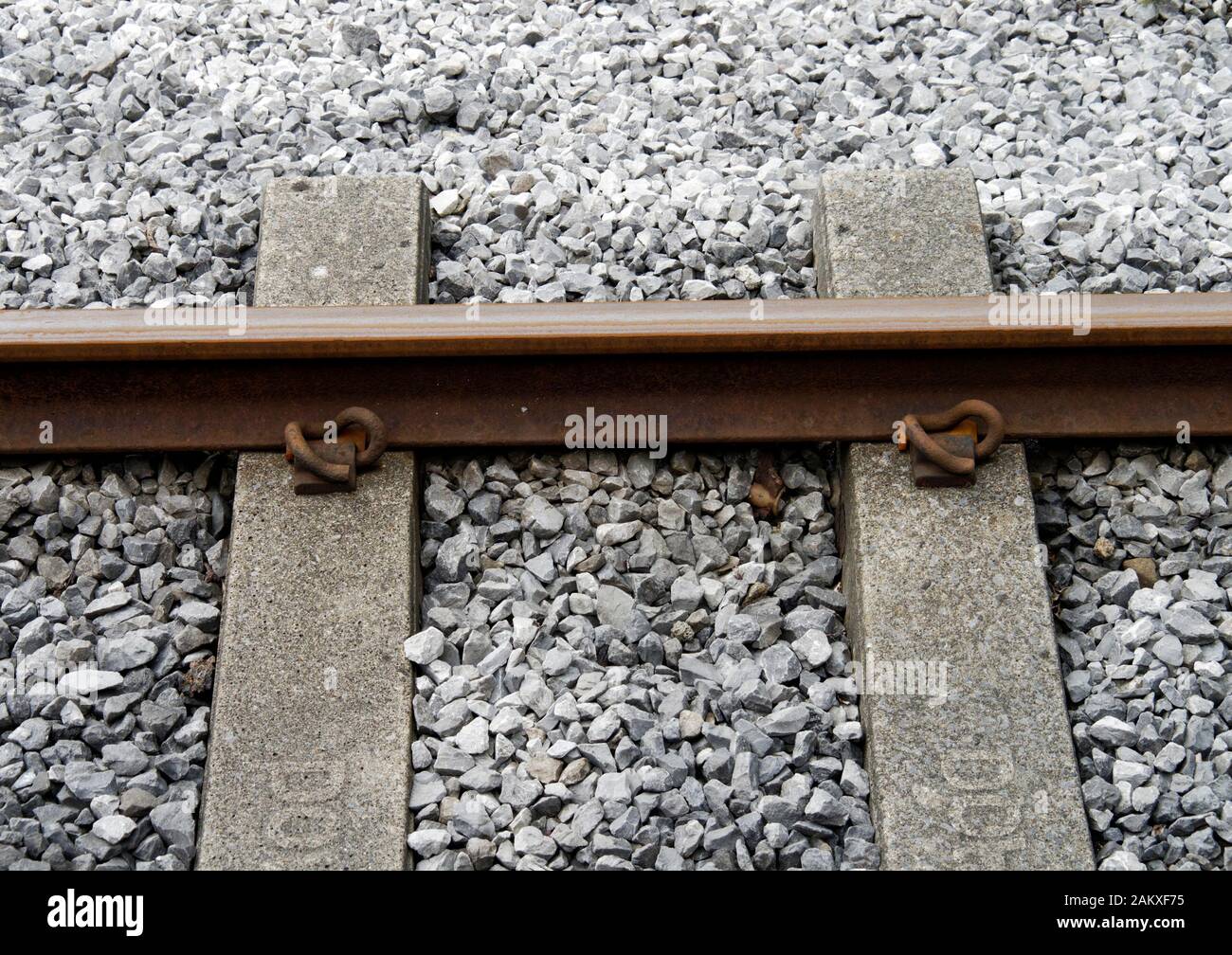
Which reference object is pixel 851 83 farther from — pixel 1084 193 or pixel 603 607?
pixel 603 607

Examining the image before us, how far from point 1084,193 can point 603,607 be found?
2110mm

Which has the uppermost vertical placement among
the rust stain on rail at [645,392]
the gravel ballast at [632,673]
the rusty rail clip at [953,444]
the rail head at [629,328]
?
the rail head at [629,328]

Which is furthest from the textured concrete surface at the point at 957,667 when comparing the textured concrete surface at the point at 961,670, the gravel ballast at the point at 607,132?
the gravel ballast at the point at 607,132

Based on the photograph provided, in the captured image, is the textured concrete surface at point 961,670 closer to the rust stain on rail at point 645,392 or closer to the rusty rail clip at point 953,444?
the rusty rail clip at point 953,444

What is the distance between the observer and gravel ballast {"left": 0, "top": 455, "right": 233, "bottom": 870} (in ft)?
9.61

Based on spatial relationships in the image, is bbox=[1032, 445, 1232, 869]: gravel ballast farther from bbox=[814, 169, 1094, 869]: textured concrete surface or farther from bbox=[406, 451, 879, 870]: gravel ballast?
bbox=[406, 451, 879, 870]: gravel ballast

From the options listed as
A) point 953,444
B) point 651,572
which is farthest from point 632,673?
point 953,444

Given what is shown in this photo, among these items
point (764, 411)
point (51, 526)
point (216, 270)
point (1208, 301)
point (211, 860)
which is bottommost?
point (211, 860)

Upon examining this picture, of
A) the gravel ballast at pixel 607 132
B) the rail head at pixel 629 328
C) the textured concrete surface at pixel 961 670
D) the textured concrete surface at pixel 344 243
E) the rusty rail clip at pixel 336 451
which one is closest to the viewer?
the textured concrete surface at pixel 961 670

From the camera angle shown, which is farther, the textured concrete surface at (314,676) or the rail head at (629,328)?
the rail head at (629,328)

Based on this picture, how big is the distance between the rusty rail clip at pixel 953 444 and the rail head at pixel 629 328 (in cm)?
19

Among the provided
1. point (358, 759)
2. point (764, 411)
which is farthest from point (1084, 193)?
point (358, 759)

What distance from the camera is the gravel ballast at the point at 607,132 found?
3.83 metres

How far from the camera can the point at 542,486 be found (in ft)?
11.3
